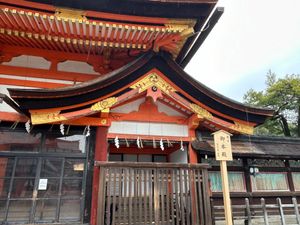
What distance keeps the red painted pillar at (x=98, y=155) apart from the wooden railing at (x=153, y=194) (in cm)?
46

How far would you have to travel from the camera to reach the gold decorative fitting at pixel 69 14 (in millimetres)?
5769

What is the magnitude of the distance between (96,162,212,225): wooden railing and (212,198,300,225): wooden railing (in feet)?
3.02

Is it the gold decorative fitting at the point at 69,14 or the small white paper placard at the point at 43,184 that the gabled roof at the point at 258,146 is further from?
the gold decorative fitting at the point at 69,14

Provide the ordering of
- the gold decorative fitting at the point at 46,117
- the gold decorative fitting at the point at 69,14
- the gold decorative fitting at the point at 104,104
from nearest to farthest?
the gold decorative fitting at the point at 46,117, the gold decorative fitting at the point at 69,14, the gold decorative fitting at the point at 104,104

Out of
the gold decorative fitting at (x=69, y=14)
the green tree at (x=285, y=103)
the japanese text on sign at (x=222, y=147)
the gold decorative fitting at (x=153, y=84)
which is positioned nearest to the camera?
the japanese text on sign at (x=222, y=147)

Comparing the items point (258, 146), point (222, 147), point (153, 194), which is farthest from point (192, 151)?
point (258, 146)

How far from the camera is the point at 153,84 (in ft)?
21.0

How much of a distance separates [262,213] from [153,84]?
15.7 ft

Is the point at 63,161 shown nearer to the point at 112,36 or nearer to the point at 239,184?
the point at 112,36

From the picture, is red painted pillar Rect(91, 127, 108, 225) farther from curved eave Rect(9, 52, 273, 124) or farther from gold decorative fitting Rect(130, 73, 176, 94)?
gold decorative fitting Rect(130, 73, 176, 94)

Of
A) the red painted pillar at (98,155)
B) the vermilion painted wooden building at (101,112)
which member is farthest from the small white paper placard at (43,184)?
the red painted pillar at (98,155)

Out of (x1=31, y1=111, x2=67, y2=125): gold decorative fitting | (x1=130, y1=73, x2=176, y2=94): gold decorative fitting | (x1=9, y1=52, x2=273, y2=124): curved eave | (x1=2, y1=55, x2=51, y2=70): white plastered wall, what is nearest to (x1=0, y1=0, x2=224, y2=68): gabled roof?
(x1=2, y1=55, x2=51, y2=70): white plastered wall

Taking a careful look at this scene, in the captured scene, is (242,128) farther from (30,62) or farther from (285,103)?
(285,103)

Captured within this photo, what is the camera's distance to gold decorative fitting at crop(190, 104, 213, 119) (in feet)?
21.6
